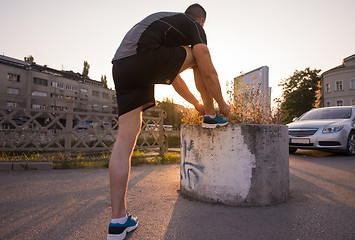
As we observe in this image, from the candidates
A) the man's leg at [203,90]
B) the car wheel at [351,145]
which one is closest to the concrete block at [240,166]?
the man's leg at [203,90]

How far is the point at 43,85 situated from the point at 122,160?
53.0m

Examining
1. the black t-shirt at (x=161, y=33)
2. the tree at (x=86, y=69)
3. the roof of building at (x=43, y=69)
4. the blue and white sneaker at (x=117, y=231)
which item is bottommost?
the blue and white sneaker at (x=117, y=231)

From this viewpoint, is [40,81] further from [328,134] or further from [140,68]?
[140,68]

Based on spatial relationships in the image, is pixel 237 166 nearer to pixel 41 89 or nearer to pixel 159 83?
pixel 159 83

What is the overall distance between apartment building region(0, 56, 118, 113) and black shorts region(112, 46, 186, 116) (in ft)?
117

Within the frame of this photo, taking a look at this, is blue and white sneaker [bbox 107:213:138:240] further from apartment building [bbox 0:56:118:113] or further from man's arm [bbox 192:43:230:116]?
apartment building [bbox 0:56:118:113]

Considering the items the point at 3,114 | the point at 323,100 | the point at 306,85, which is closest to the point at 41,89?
the point at 3,114

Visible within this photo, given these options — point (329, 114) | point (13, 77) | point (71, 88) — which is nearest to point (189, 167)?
point (329, 114)

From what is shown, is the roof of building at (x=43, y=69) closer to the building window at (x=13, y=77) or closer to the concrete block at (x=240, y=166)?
the building window at (x=13, y=77)

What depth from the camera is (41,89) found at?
1789 inches

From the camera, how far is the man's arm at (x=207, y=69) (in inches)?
63.9

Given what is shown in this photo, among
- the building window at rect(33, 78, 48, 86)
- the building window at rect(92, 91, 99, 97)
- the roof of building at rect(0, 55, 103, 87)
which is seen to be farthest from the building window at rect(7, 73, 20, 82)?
the building window at rect(92, 91, 99, 97)

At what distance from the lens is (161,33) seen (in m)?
1.52

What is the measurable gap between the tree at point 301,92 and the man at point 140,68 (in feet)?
125
